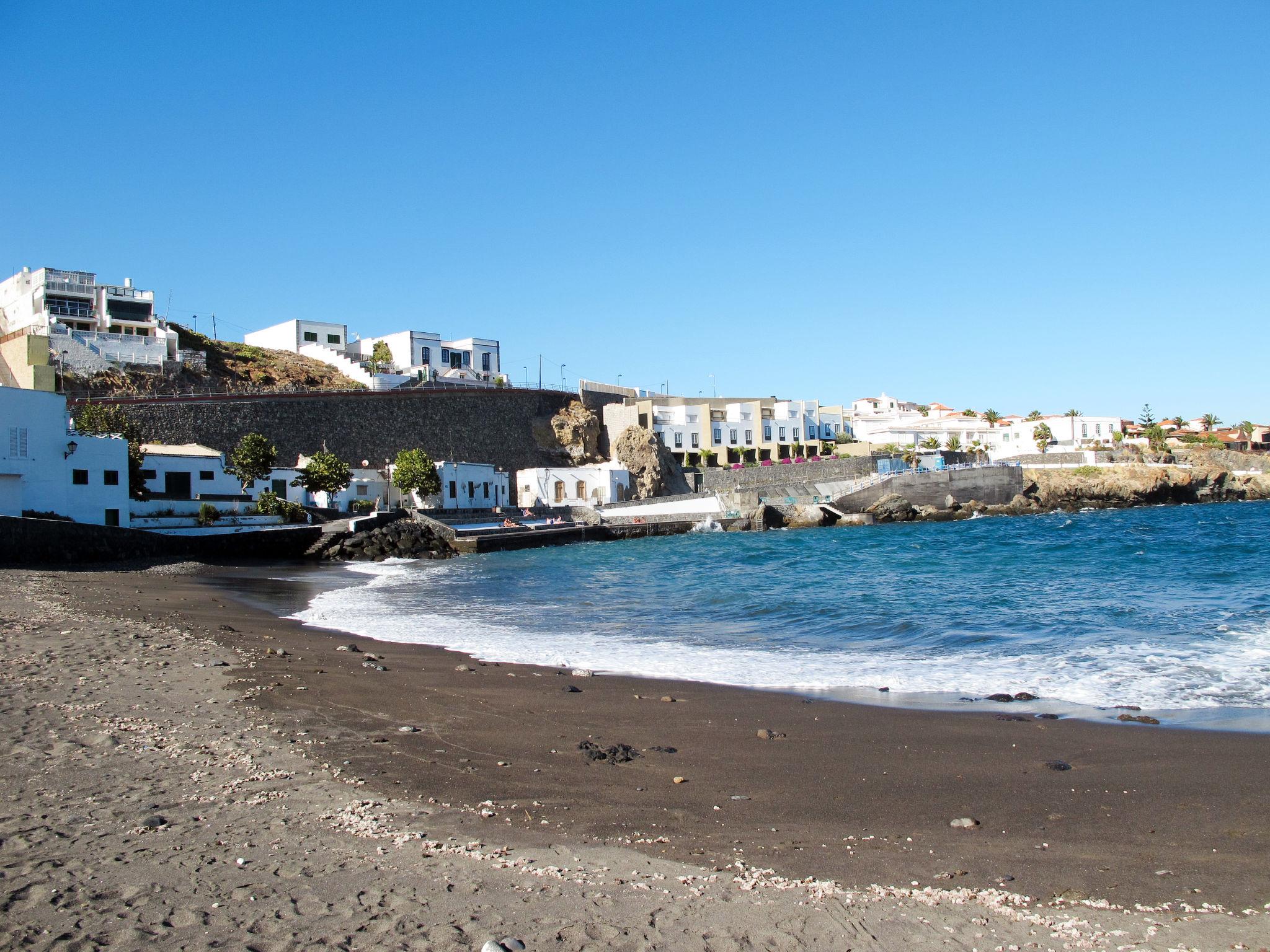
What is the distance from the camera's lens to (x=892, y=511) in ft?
203

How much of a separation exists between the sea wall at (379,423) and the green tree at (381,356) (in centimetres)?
1072

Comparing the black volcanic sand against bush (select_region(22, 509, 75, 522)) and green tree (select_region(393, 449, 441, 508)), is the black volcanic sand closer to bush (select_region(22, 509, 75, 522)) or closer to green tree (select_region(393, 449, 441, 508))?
bush (select_region(22, 509, 75, 522))

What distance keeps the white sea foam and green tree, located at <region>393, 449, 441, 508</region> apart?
36.2 meters

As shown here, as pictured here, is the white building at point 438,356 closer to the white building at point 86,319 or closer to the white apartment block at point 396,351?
the white apartment block at point 396,351

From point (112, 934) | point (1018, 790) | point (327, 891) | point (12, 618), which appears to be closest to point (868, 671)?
point (1018, 790)

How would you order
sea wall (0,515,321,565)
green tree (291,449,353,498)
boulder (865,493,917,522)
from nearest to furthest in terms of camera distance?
sea wall (0,515,321,565) < green tree (291,449,353,498) < boulder (865,493,917,522)

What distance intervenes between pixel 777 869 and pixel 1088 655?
8702 millimetres

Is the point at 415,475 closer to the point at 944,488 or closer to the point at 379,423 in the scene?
the point at 379,423

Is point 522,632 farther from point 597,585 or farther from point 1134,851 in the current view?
point 1134,851

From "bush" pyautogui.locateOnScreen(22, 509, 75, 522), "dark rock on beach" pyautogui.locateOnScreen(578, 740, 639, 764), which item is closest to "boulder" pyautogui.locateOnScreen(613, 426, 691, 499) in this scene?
"bush" pyautogui.locateOnScreen(22, 509, 75, 522)

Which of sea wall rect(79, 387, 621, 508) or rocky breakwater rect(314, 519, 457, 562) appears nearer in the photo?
rocky breakwater rect(314, 519, 457, 562)

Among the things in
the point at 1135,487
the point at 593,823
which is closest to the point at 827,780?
the point at 593,823

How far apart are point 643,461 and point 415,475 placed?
24287 millimetres

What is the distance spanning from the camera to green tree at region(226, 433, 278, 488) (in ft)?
139
